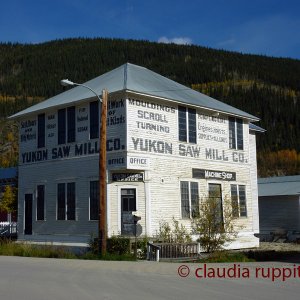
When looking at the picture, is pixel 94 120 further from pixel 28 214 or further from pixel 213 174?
pixel 213 174

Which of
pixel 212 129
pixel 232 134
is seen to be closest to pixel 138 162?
pixel 212 129

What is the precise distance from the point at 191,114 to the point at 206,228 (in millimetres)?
7315

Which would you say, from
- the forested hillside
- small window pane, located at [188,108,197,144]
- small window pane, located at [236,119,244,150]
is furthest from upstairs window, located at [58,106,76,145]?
the forested hillside

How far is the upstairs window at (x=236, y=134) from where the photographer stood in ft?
105

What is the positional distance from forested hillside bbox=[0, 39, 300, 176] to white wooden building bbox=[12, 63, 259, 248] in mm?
83906

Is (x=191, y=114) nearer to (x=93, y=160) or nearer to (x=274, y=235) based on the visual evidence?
(x=93, y=160)

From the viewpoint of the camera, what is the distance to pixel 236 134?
32.3 m

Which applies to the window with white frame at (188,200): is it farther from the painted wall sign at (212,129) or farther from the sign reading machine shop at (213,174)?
the painted wall sign at (212,129)

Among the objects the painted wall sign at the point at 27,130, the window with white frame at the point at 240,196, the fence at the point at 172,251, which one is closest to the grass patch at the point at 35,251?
the fence at the point at 172,251

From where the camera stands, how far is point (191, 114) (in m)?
29.6

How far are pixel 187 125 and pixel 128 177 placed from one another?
4.96 metres

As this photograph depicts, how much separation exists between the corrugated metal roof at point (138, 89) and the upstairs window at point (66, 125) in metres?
0.54

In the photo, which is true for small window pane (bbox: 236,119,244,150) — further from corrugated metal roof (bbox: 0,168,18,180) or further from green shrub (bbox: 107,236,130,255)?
corrugated metal roof (bbox: 0,168,18,180)

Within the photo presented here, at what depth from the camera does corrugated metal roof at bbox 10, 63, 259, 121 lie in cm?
2756
